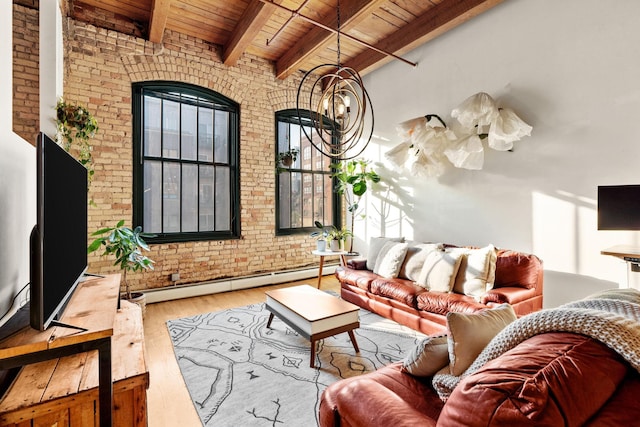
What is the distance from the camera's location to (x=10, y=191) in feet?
5.51

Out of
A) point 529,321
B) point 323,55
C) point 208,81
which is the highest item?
point 323,55

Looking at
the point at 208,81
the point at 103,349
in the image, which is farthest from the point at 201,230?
the point at 103,349

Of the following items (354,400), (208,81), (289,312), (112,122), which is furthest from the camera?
(208,81)

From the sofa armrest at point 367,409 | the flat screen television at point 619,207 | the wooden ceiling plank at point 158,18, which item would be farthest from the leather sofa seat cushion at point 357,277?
the wooden ceiling plank at point 158,18

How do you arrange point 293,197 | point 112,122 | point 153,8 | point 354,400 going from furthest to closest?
point 293,197, point 112,122, point 153,8, point 354,400

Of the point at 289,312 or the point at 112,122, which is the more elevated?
the point at 112,122

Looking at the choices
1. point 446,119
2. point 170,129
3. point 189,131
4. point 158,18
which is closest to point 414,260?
point 446,119

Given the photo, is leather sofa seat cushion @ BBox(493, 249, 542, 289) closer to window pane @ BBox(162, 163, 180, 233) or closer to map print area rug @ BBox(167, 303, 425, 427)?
map print area rug @ BBox(167, 303, 425, 427)

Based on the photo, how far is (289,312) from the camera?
281 cm

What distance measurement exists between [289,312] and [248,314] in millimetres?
1122

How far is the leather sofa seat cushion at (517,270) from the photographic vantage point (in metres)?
2.98

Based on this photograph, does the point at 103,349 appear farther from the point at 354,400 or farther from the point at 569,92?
the point at 569,92

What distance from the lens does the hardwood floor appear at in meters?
1.98

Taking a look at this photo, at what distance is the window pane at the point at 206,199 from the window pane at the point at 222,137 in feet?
0.81
